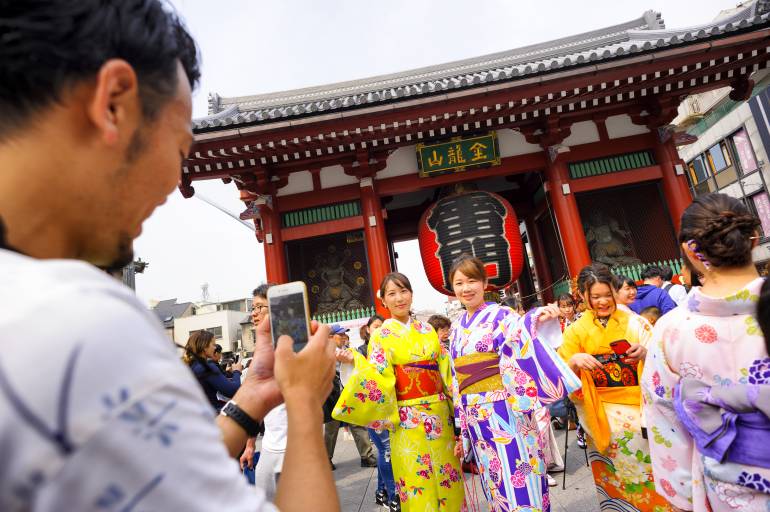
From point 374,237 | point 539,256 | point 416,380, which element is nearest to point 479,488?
point 416,380

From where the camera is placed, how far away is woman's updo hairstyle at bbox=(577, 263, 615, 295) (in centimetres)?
307

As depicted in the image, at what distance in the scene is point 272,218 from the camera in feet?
25.2

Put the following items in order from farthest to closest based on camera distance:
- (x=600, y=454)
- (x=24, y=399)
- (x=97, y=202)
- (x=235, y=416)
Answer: (x=600, y=454), (x=235, y=416), (x=97, y=202), (x=24, y=399)

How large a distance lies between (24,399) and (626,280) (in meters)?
5.43

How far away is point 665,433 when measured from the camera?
2021 millimetres

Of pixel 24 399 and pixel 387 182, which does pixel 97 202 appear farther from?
pixel 387 182

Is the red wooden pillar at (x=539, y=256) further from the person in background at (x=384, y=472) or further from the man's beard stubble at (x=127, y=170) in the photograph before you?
the man's beard stubble at (x=127, y=170)

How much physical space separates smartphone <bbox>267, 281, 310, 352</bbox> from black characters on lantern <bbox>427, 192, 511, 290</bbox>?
19.1 ft

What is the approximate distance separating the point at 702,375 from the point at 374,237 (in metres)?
6.03

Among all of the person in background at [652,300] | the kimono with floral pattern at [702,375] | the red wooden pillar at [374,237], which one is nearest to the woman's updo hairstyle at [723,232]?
the kimono with floral pattern at [702,375]

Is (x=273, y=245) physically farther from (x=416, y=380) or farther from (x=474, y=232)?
(x=416, y=380)

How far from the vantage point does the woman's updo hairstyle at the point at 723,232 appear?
5.45 feet

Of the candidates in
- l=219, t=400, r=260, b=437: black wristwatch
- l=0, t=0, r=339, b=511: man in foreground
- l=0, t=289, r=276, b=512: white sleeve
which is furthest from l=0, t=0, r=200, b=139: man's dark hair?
l=219, t=400, r=260, b=437: black wristwatch

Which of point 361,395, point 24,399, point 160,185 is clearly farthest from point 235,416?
point 361,395
